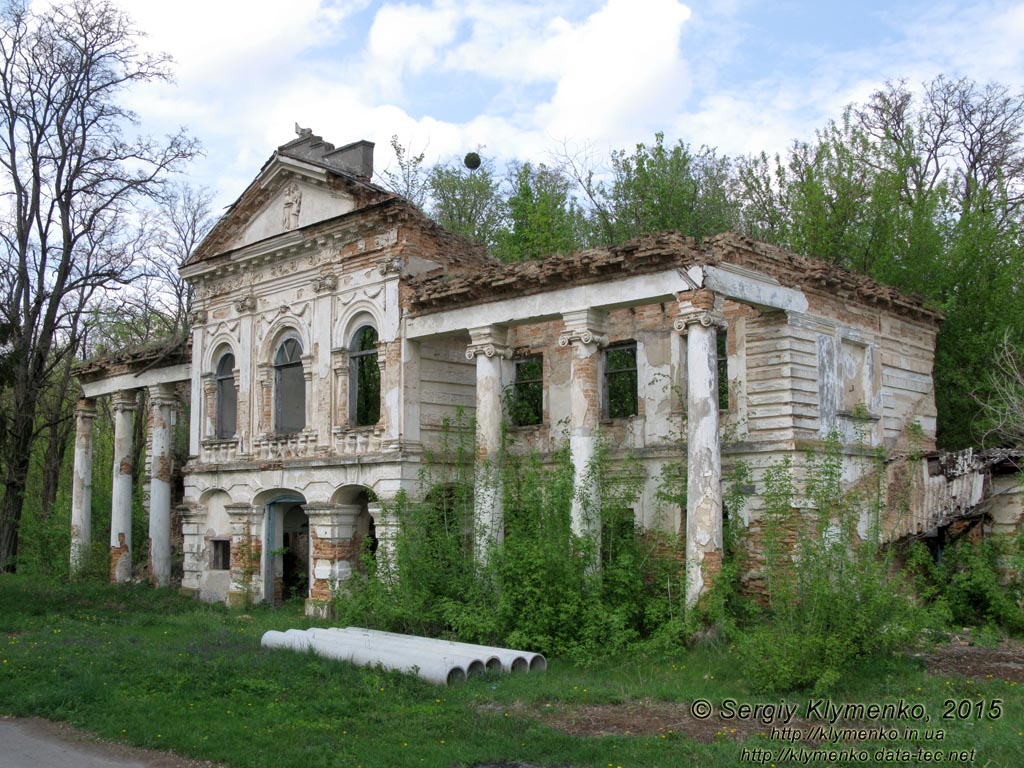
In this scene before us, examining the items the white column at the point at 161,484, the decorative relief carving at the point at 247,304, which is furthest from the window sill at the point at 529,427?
the white column at the point at 161,484

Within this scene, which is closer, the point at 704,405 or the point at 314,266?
the point at 704,405

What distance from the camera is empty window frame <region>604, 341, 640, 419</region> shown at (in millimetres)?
17859

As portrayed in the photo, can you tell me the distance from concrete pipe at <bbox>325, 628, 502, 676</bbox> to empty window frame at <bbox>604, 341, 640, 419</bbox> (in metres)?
5.79

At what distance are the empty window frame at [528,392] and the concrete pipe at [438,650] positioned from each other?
231 inches

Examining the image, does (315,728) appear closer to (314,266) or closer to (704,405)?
(704,405)

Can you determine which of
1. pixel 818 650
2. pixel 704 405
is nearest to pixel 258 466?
pixel 704 405

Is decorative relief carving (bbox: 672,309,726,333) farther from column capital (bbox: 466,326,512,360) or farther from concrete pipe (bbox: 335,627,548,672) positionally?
concrete pipe (bbox: 335,627,548,672)

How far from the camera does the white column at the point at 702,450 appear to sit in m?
13.3

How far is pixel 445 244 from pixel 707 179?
12259 mm

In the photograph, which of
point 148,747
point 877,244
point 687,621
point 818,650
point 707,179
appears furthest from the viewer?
point 707,179

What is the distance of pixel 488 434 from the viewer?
16328mm

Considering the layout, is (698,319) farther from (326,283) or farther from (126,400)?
(126,400)

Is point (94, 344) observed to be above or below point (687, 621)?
above

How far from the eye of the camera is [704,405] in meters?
13.7
